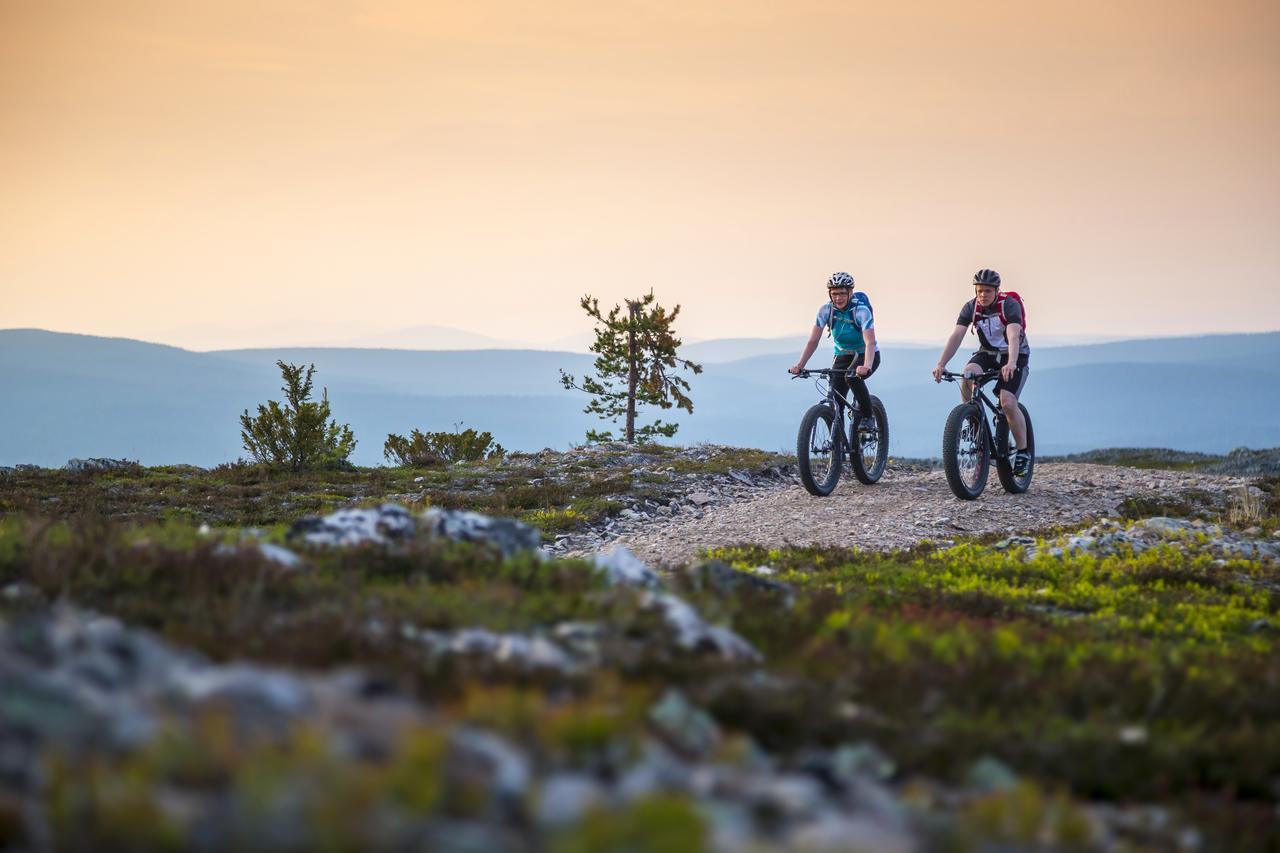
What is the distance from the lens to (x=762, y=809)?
3.64 metres

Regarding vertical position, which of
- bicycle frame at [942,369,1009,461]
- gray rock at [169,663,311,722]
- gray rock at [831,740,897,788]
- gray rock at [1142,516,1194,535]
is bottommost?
gray rock at [831,740,897,788]

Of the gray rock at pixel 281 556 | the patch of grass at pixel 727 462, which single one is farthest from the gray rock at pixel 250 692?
the patch of grass at pixel 727 462

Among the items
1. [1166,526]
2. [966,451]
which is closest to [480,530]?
[1166,526]

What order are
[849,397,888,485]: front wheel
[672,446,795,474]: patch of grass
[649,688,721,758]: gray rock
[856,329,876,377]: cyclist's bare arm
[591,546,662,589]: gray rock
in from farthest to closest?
[672,446,795,474]: patch of grass < [849,397,888,485]: front wheel < [856,329,876,377]: cyclist's bare arm < [591,546,662,589]: gray rock < [649,688,721,758]: gray rock

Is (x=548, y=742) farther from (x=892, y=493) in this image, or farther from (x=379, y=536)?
(x=892, y=493)

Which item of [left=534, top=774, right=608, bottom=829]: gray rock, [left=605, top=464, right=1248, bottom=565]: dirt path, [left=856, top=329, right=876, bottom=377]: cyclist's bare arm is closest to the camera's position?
[left=534, top=774, right=608, bottom=829]: gray rock

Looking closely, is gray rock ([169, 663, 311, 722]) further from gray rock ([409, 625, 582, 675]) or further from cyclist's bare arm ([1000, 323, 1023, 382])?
cyclist's bare arm ([1000, 323, 1023, 382])

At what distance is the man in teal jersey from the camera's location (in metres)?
18.3

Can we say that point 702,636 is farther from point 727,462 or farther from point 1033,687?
point 727,462

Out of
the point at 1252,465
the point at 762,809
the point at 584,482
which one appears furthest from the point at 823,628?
the point at 1252,465

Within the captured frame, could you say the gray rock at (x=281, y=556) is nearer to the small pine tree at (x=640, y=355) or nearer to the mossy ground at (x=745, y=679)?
the mossy ground at (x=745, y=679)

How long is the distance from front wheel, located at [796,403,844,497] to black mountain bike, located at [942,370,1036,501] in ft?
6.74

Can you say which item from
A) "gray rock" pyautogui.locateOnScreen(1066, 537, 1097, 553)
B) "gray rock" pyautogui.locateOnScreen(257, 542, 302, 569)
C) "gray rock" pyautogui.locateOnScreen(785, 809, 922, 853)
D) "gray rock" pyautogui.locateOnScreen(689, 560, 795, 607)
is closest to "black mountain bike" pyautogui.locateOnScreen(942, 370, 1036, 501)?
"gray rock" pyautogui.locateOnScreen(1066, 537, 1097, 553)

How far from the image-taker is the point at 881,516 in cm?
1697
